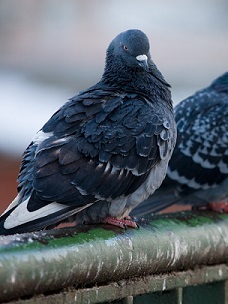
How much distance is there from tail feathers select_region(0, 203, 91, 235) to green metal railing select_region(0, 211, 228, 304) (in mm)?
671

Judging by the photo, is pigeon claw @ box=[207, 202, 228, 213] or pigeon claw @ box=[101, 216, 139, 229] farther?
pigeon claw @ box=[207, 202, 228, 213]

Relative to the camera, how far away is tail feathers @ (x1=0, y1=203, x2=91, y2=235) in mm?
4457

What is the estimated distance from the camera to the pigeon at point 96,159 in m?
4.84

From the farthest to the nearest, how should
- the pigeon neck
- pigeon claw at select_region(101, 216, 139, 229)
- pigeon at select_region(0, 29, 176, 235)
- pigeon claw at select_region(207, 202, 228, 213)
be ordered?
pigeon claw at select_region(207, 202, 228, 213)
the pigeon neck
pigeon at select_region(0, 29, 176, 235)
pigeon claw at select_region(101, 216, 139, 229)

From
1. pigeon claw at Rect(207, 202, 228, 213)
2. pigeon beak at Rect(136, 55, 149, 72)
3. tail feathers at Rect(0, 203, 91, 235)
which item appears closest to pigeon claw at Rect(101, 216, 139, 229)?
tail feathers at Rect(0, 203, 91, 235)

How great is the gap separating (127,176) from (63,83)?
1551cm

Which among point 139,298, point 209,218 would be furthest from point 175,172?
point 139,298

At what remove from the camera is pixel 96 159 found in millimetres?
5012

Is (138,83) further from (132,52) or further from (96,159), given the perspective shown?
(96,159)

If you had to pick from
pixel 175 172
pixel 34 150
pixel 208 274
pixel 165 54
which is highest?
pixel 34 150

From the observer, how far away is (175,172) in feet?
24.7

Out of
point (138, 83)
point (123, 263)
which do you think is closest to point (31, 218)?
point (123, 263)

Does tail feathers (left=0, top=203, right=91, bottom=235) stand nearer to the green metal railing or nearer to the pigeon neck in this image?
the green metal railing

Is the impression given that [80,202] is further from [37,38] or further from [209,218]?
[37,38]
